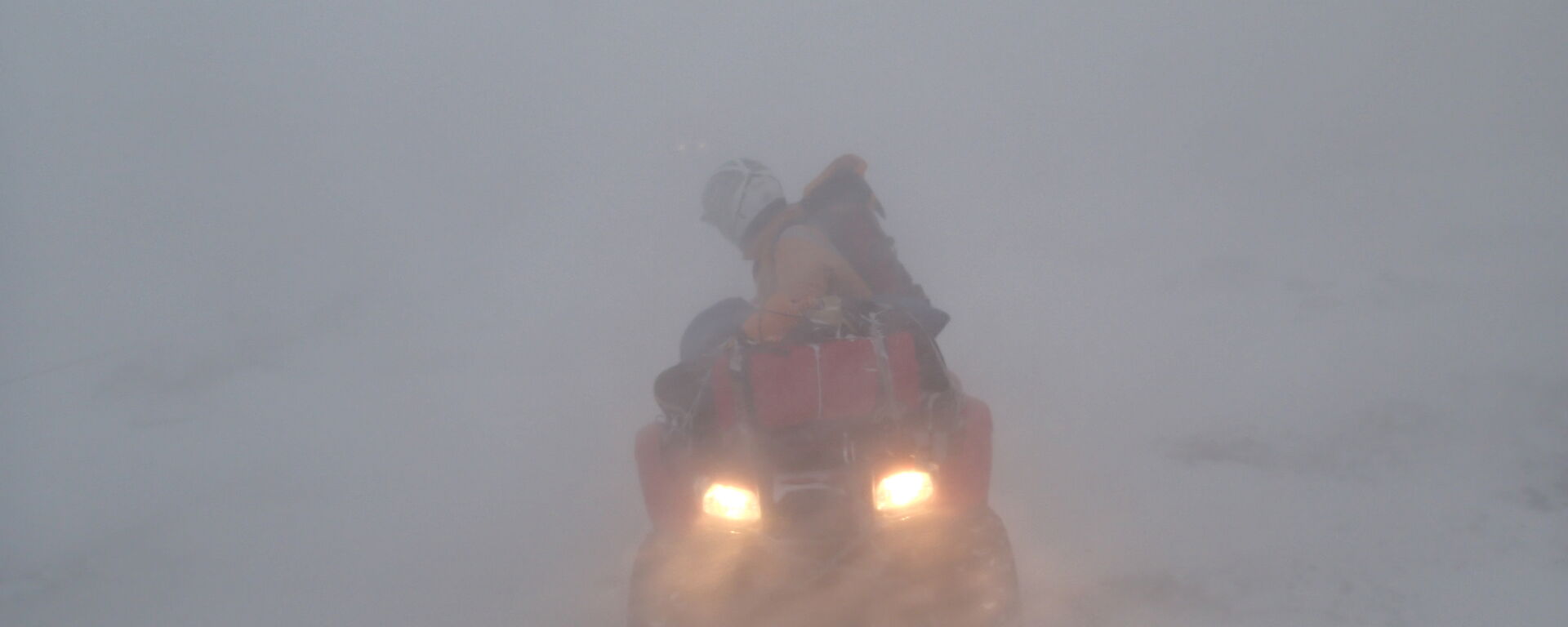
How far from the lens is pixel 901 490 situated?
2.49 m

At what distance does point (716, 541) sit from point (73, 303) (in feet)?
26.3

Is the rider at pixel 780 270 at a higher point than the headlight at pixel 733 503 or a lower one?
higher

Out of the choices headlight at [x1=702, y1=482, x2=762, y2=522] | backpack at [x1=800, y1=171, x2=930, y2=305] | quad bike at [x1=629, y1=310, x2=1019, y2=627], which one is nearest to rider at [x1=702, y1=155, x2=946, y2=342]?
backpack at [x1=800, y1=171, x2=930, y2=305]

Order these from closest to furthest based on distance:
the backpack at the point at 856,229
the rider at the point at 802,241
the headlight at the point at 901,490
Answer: the headlight at the point at 901,490 → the rider at the point at 802,241 → the backpack at the point at 856,229

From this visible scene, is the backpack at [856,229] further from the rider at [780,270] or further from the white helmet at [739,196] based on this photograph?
the white helmet at [739,196]

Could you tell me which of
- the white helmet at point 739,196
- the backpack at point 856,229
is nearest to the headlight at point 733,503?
the backpack at point 856,229

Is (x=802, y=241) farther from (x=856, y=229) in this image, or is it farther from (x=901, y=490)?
(x=901, y=490)

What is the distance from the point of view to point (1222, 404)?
515cm

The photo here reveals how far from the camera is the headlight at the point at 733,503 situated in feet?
7.96

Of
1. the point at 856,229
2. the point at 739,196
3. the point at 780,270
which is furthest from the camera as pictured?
the point at 739,196

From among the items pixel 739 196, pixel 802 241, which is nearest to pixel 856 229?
pixel 802 241

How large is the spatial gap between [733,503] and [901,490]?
46 cm

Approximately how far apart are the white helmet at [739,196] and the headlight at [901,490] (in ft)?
5.13

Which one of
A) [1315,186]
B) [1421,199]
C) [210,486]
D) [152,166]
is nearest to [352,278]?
[152,166]
